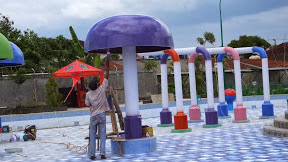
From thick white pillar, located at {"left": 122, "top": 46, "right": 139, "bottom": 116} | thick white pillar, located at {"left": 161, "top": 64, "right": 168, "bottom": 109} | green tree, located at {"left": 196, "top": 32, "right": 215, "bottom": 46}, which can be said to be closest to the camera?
thick white pillar, located at {"left": 122, "top": 46, "right": 139, "bottom": 116}

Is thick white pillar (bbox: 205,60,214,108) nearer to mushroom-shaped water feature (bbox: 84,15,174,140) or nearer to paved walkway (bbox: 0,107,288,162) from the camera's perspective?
paved walkway (bbox: 0,107,288,162)

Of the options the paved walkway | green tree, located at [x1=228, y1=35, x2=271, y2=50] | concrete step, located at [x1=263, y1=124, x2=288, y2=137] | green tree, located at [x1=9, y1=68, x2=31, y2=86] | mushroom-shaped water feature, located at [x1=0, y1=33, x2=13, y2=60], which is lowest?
the paved walkway

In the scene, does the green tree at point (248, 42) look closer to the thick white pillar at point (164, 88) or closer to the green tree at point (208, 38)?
Answer: the green tree at point (208, 38)

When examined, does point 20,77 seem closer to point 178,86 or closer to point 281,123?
point 178,86

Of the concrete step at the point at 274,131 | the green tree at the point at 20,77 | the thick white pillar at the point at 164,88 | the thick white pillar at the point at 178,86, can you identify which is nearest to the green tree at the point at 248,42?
the green tree at the point at 20,77

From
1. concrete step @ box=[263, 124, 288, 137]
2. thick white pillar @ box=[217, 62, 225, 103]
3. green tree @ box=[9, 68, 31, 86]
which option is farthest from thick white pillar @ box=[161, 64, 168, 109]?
green tree @ box=[9, 68, 31, 86]

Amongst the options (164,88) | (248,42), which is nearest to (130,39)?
(164,88)

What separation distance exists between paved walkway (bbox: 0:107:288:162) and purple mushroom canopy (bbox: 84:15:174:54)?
2.41 m

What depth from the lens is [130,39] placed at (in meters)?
10.2

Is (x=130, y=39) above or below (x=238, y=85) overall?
above

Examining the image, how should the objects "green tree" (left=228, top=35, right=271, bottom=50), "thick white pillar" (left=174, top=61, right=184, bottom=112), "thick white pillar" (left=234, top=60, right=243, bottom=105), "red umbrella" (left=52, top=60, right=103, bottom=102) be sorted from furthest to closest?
"green tree" (left=228, top=35, right=271, bottom=50)
"red umbrella" (left=52, top=60, right=103, bottom=102)
"thick white pillar" (left=234, top=60, right=243, bottom=105)
"thick white pillar" (left=174, top=61, right=184, bottom=112)

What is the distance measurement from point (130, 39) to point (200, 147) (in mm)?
3019

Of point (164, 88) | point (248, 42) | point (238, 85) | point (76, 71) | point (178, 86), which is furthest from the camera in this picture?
point (248, 42)

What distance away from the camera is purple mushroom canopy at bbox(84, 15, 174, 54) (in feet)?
33.5
